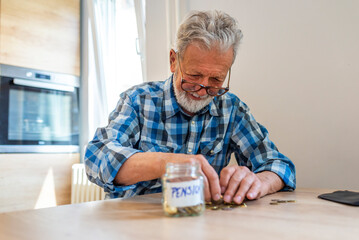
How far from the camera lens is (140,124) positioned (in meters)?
1.39

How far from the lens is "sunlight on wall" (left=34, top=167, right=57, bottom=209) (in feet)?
9.11

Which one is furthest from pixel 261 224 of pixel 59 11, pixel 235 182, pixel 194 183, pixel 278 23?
pixel 59 11

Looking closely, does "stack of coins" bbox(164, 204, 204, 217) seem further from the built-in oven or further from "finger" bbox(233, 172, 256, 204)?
the built-in oven

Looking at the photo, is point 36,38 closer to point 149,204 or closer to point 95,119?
point 95,119

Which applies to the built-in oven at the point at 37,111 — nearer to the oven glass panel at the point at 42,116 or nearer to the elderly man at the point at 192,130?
the oven glass panel at the point at 42,116

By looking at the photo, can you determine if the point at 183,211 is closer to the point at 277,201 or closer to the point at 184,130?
the point at 277,201

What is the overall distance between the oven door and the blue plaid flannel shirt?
1669mm

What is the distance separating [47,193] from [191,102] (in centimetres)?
201

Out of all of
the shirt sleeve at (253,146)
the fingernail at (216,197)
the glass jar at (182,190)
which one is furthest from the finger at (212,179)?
the shirt sleeve at (253,146)

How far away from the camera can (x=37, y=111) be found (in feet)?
9.43

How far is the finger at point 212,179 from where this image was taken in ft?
2.57

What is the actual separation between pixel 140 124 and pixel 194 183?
2.56 feet

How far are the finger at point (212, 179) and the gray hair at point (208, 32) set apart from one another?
581 mm

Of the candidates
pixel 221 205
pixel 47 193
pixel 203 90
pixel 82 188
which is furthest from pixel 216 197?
pixel 47 193
